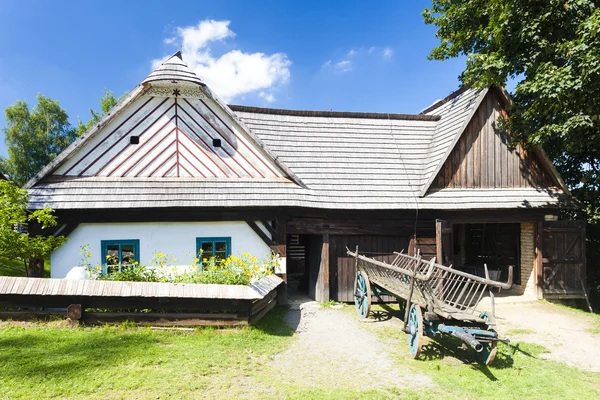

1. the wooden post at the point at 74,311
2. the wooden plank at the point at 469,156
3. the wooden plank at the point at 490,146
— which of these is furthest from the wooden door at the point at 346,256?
the wooden post at the point at 74,311

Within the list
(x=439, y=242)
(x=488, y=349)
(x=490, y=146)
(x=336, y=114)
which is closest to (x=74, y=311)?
(x=488, y=349)

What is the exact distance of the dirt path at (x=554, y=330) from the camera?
23.3ft

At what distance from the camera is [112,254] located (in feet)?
30.5

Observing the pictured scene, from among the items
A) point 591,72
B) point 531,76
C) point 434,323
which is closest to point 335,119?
point 531,76

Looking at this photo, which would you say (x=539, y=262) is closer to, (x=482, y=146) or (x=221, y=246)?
(x=482, y=146)

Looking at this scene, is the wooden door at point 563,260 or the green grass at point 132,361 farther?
the wooden door at point 563,260

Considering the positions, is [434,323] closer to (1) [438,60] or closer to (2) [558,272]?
(2) [558,272]

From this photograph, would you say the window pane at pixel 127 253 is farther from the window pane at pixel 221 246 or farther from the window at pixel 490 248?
the window at pixel 490 248

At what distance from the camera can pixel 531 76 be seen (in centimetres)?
964

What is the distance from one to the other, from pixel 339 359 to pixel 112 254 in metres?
6.30

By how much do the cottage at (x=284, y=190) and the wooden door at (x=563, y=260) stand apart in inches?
1.3

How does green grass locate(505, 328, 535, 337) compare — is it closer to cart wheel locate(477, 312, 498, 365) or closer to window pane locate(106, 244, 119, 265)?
cart wheel locate(477, 312, 498, 365)

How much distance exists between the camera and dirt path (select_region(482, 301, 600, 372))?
23.3 ft

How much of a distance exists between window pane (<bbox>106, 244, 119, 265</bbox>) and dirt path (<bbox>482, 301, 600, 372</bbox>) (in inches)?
369
